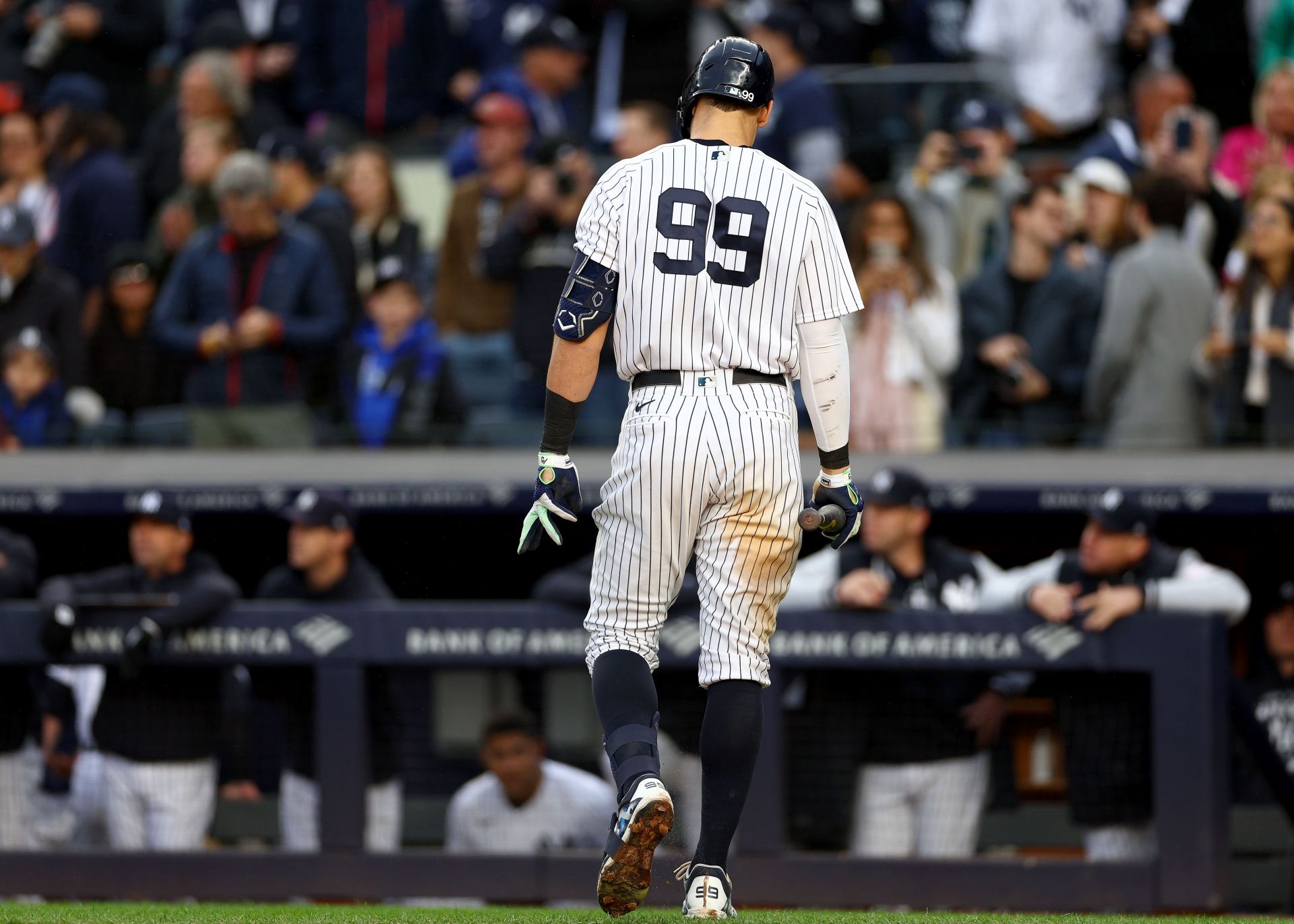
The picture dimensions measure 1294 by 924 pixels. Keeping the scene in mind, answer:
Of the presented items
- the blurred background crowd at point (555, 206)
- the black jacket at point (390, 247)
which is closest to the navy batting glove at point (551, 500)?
the blurred background crowd at point (555, 206)

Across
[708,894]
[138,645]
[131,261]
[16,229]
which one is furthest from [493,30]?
[708,894]

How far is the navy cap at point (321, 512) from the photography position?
6.35 metres

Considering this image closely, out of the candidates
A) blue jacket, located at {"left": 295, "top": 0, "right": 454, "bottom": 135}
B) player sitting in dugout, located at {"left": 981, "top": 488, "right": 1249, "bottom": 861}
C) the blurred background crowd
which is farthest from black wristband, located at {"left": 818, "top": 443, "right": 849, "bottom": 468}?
blue jacket, located at {"left": 295, "top": 0, "right": 454, "bottom": 135}

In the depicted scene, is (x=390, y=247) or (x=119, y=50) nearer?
(x=390, y=247)

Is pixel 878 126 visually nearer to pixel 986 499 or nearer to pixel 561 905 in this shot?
pixel 986 499

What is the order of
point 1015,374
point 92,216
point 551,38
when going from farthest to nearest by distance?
point 551,38
point 92,216
point 1015,374

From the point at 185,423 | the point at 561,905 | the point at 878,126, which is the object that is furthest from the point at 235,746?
the point at 878,126

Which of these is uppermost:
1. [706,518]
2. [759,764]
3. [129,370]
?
[706,518]

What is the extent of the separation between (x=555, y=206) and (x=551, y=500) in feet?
A: 13.4

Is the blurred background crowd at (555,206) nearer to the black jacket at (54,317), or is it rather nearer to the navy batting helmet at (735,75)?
the black jacket at (54,317)

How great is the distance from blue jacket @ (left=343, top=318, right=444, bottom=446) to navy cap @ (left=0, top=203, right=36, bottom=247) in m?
1.56

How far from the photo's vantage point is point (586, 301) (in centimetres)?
368

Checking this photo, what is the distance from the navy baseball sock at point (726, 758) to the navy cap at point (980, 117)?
4.70 m

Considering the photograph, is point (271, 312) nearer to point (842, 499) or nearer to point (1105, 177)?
point (1105, 177)
